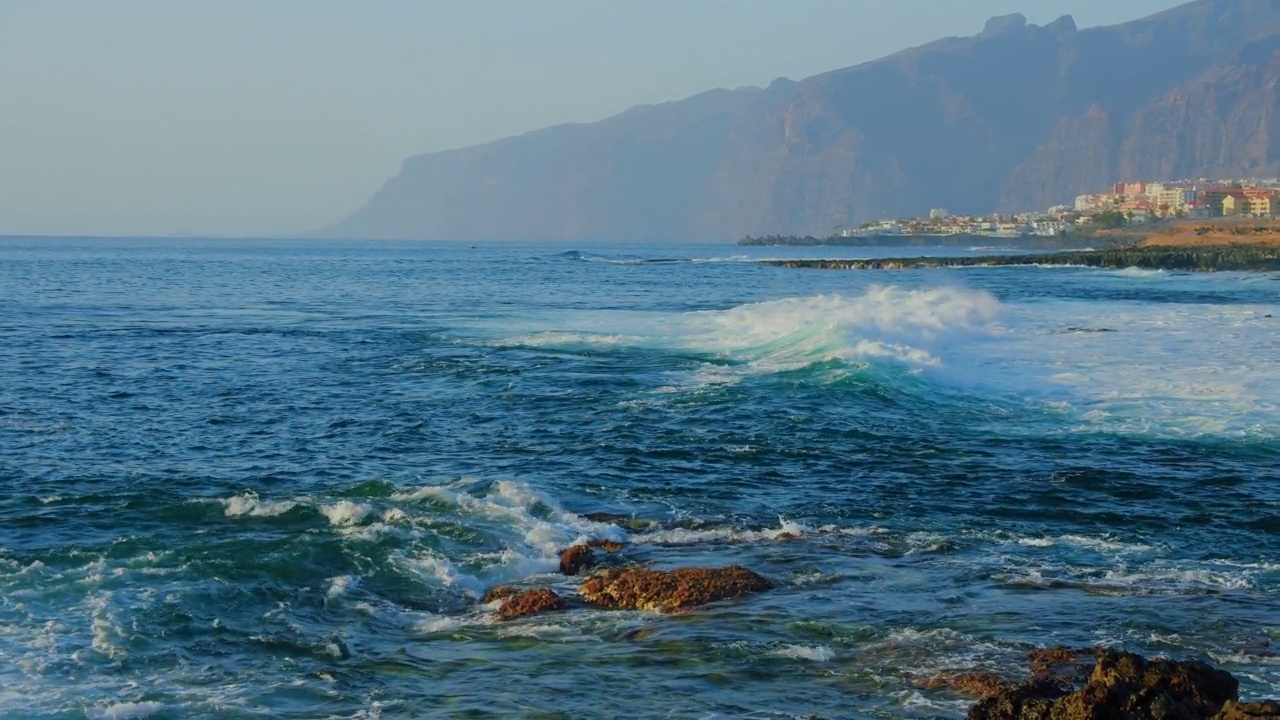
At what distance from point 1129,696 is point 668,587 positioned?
175 inches

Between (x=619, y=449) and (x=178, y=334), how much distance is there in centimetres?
2152

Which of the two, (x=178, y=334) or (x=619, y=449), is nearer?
(x=619, y=449)

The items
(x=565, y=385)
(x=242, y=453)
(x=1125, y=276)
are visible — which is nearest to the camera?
(x=242, y=453)

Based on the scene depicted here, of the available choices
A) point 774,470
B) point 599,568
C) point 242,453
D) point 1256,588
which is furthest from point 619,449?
point 1256,588

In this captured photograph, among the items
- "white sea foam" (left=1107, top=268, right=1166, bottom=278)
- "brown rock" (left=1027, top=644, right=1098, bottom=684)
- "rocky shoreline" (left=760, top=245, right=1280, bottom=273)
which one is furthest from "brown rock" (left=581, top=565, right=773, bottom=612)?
"rocky shoreline" (left=760, top=245, right=1280, bottom=273)

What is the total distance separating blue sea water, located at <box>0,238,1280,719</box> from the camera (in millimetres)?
9234

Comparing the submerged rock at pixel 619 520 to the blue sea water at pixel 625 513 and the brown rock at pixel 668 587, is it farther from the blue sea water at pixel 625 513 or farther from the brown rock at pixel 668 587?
the brown rock at pixel 668 587

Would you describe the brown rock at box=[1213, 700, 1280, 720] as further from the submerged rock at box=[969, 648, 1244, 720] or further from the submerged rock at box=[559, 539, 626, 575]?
the submerged rock at box=[559, 539, 626, 575]

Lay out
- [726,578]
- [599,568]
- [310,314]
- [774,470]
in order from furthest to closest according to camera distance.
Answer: [310,314] < [774,470] < [599,568] < [726,578]

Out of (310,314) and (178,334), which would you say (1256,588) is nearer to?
(178,334)

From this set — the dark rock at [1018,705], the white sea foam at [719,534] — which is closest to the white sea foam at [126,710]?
the dark rock at [1018,705]

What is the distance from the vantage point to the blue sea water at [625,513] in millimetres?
9234

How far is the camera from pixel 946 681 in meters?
8.76

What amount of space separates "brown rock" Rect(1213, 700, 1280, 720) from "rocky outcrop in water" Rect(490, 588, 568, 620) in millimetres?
5422
